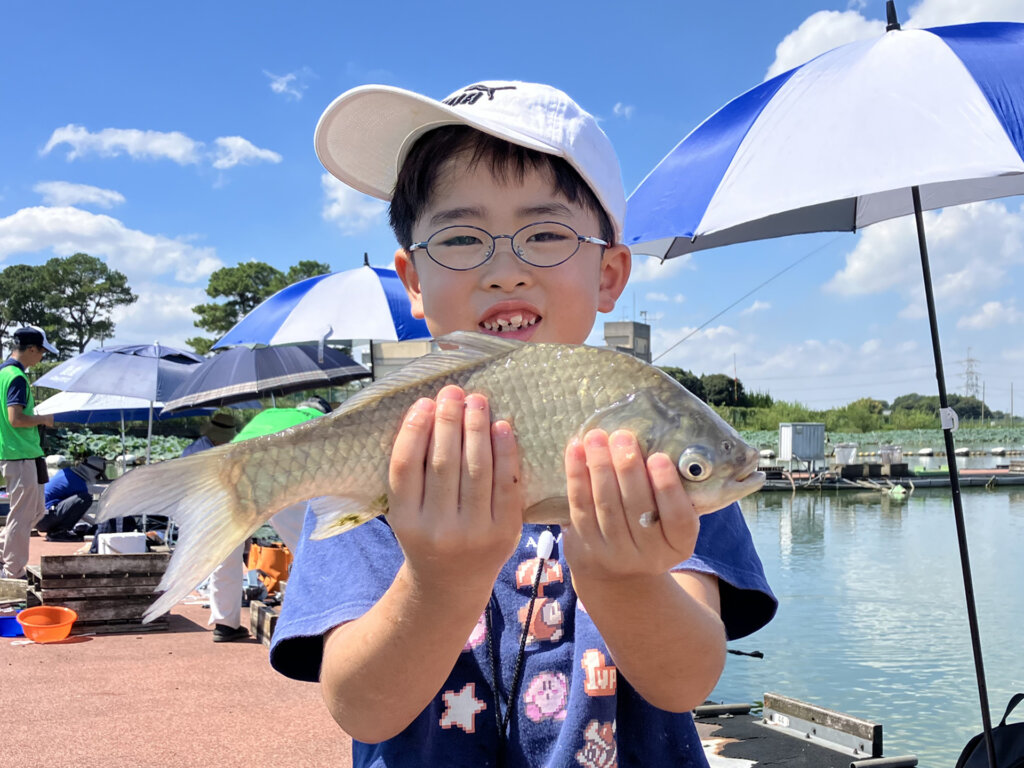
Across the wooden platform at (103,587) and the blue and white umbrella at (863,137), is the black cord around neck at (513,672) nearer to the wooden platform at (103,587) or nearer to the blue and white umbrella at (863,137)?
the blue and white umbrella at (863,137)

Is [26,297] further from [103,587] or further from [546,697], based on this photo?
[546,697]

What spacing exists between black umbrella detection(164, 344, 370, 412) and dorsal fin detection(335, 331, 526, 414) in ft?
31.3

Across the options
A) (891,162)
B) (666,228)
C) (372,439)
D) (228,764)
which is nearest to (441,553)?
(372,439)

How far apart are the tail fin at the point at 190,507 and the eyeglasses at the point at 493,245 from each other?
735mm

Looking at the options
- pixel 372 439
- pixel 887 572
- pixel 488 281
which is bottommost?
pixel 887 572

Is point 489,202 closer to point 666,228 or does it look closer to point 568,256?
point 568,256

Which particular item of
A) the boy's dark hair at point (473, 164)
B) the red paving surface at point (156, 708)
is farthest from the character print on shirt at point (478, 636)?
the red paving surface at point (156, 708)

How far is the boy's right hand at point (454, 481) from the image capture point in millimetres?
1413

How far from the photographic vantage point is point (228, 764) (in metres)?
5.36

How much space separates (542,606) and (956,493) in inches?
148

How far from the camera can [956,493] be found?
4.78 meters

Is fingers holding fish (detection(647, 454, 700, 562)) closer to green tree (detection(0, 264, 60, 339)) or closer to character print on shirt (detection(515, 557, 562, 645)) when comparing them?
character print on shirt (detection(515, 557, 562, 645))

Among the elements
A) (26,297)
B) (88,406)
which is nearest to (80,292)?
(26,297)

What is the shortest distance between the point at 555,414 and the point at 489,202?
720 millimetres
